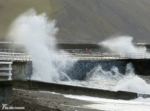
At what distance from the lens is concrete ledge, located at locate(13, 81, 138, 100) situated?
23.6 m

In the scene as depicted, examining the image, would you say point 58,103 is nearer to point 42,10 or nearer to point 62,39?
point 62,39

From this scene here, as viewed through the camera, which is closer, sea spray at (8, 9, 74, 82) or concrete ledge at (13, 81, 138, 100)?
concrete ledge at (13, 81, 138, 100)

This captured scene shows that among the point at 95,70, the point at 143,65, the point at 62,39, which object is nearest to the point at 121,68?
the point at 143,65

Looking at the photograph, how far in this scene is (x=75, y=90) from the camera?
24391 mm

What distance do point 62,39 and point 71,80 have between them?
96457 millimetres

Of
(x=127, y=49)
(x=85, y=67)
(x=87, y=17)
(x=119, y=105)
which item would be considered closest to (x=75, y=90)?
(x=119, y=105)

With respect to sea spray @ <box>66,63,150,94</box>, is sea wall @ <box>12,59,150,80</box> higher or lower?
higher

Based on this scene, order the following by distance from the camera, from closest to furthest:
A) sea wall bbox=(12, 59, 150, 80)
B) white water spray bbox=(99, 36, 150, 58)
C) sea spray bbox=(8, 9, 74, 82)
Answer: sea wall bbox=(12, 59, 150, 80), sea spray bbox=(8, 9, 74, 82), white water spray bbox=(99, 36, 150, 58)

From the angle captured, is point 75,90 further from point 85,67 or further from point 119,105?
point 85,67

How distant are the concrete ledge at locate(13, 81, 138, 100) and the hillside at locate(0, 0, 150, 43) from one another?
10704 cm

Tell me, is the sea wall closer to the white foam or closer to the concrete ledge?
the concrete ledge

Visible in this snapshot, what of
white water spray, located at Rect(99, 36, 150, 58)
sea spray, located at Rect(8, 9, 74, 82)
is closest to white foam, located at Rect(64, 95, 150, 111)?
sea spray, located at Rect(8, 9, 74, 82)

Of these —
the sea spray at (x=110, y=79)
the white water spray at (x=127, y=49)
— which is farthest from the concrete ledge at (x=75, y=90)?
the white water spray at (x=127, y=49)

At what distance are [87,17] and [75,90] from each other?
419 feet
